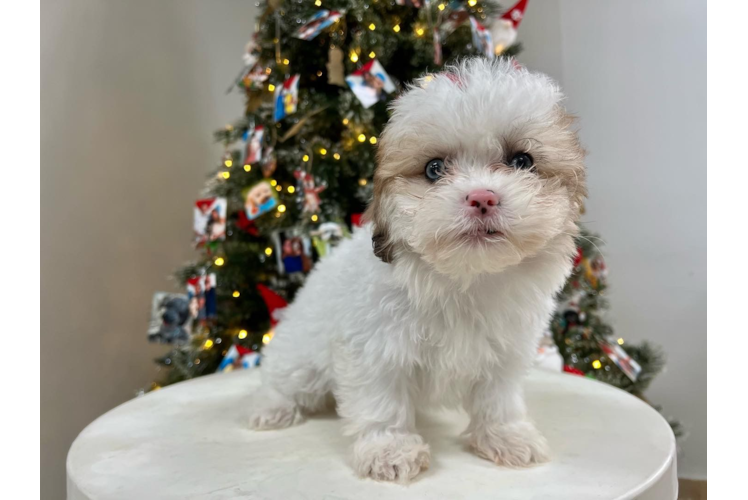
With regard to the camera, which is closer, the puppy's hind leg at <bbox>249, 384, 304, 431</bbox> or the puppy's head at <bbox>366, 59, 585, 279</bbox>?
the puppy's head at <bbox>366, 59, 585, 279</bbox>

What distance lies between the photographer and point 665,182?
2801 millimetres

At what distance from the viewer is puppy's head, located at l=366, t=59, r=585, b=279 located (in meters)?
0.96

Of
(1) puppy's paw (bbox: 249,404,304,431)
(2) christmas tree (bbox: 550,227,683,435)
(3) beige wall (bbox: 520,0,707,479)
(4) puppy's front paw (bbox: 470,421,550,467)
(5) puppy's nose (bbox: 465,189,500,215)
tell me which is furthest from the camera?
(3) beige wall (bbox: 520,0,707,479)

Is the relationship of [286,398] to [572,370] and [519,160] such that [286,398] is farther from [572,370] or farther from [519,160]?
[572,370]

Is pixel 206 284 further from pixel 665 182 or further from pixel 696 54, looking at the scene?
pixel 696 54

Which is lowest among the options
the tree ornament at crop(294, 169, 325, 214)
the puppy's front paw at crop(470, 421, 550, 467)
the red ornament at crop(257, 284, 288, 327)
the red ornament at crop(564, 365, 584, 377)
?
the red ornament at crop(564, 365, 584, 377)

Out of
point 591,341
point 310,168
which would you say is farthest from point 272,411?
point 591,341

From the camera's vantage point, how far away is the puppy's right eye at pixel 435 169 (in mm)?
1038

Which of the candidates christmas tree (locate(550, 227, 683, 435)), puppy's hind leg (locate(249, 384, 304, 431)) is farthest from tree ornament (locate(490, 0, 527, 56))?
puppy's hind leg (locate(249, 384, 304, 431))

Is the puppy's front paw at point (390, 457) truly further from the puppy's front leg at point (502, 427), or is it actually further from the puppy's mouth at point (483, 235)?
the puppy's mouth at point (483, 235)

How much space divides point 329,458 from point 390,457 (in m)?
0.18

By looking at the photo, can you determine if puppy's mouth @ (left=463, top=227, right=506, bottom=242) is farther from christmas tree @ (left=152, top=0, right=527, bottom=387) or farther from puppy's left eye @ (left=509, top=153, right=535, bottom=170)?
christmas tree @ (left=152, top=0, right=527, bottom=387)
